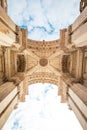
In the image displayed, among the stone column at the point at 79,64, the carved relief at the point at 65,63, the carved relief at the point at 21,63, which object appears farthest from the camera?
the carved relief at the point at 21,63

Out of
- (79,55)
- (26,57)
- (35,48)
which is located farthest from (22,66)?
(79,55)

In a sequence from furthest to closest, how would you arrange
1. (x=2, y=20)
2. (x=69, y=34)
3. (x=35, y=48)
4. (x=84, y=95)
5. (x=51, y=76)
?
(x=51, y=76)
(x=35, y=48)
(x=69, y=34)
(x=84, y=95)
(x=2, y=20)

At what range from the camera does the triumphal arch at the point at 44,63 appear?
10.4 meters

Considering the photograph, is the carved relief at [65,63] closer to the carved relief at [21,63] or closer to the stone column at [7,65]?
the carved relief at [21,63]

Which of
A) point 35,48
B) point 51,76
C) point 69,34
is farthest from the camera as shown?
point 51,76

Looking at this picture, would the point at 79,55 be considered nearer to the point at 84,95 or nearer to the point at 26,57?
the point at 84,95

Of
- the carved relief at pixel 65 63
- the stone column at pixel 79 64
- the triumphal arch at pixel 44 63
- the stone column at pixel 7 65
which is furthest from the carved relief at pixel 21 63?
the stone column at pixel 79 64

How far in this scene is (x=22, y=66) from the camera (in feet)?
68.4

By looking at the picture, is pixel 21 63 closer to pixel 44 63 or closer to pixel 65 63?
pixel 44 63

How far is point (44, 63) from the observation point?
23203mm

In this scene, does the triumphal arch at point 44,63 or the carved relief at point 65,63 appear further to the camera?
the carved relief at point 65,63

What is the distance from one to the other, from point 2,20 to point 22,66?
37.7 ft

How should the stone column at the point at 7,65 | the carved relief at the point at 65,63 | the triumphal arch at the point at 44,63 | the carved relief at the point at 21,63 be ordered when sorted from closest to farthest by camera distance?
the triumphal arch at the point at 44,63 → the stone column at the point at 7,65 → the carved relief at the point at 65,63 → the carved relief at the point at 21,63

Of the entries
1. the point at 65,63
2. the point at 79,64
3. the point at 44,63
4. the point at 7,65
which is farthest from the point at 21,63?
the point at 79,64
